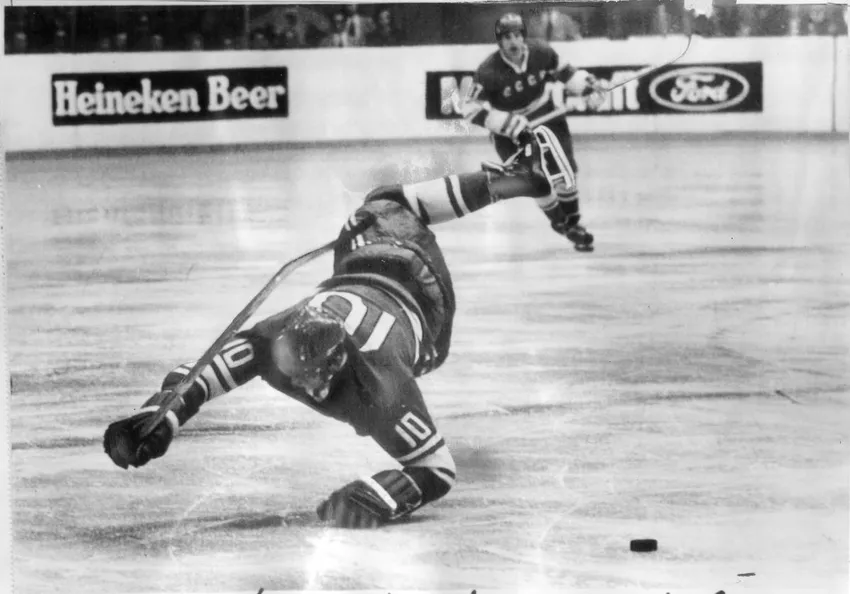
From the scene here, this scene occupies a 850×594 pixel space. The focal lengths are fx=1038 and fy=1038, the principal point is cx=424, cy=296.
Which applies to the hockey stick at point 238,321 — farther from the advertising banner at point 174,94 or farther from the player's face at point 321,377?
the advertising banner at point 174,94

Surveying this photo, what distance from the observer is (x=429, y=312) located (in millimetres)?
2594

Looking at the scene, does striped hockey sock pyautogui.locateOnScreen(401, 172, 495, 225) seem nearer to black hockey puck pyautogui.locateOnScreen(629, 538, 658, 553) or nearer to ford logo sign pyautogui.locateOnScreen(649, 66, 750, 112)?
ford logo sign pyautogui.locateOnScreen(649, 66, 750, 112)

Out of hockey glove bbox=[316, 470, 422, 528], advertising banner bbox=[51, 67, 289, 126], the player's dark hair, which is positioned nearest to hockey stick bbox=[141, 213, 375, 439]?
advertising banner bbox=[51, 67, 289, 126]

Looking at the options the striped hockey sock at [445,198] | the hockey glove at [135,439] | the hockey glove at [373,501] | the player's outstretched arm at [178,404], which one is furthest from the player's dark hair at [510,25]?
the hockey glove at [135,439]

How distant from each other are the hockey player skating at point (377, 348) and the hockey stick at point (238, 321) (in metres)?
0.01

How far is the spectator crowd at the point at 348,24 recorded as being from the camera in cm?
259

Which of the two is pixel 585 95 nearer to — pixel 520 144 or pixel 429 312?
pixel 520 144

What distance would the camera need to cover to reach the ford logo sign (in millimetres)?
2619

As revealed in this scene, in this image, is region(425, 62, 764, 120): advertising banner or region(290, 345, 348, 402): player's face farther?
region(425, 62, 764, 120): advertising banner

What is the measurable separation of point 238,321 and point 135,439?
1.28 feet

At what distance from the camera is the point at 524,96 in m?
2.63

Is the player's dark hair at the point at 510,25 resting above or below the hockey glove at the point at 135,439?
above

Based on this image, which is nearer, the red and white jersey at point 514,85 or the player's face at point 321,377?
the player's face at point 321,377

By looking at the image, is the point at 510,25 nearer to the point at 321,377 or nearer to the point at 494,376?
the point at 494,376
